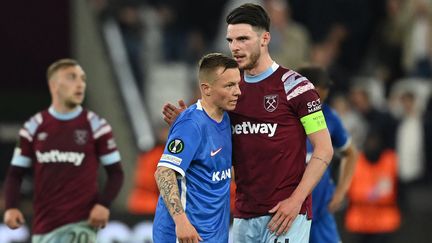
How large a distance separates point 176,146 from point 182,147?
4cm

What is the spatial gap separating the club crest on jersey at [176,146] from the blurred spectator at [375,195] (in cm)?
626

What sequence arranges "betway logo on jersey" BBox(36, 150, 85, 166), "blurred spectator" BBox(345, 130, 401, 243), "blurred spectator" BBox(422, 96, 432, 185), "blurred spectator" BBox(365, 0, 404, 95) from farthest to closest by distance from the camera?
"blurred spectator" BBox(365, 0, 404, 95), "blurred spectator" BBox(422, 96, 432, 185), "blurred spectator" BBox(345, 130, 401, 243), "betway logo on jersey" BBox(36, 150, 85, 166)

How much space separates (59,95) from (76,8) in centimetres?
860

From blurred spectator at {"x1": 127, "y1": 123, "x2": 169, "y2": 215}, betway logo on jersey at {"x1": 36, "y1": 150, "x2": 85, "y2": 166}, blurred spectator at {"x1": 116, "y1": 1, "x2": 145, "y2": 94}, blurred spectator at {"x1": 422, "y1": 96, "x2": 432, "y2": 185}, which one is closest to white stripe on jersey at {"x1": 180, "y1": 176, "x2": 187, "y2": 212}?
betway logo on jersey at {"x1": 36, "y1": 150, "x2": 85, "y2": 166}

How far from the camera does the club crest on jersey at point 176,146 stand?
784 cm

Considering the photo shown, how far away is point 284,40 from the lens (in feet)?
55.3

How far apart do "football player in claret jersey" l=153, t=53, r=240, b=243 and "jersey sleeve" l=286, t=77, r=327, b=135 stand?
41cm

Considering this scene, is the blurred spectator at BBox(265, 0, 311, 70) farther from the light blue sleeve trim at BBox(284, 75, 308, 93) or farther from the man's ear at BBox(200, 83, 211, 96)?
the man's ear at BBox(200, 83, 211, 96)

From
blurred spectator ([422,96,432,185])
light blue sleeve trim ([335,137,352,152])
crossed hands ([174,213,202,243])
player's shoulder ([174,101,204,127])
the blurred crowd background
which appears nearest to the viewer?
crossed hands ([174,213,202,243])

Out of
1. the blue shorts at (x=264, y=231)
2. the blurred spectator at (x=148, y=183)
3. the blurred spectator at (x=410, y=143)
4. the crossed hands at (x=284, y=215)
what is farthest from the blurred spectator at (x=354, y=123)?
the crossed hands at (x=284, y=215)

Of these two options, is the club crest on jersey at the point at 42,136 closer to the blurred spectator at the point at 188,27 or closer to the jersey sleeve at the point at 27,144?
the jersey sleeve at the point at 27,144

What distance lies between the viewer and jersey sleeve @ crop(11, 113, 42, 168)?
32.2 ft

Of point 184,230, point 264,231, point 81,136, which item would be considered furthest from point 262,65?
point 81,136

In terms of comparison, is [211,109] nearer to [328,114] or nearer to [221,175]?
[221,175]
